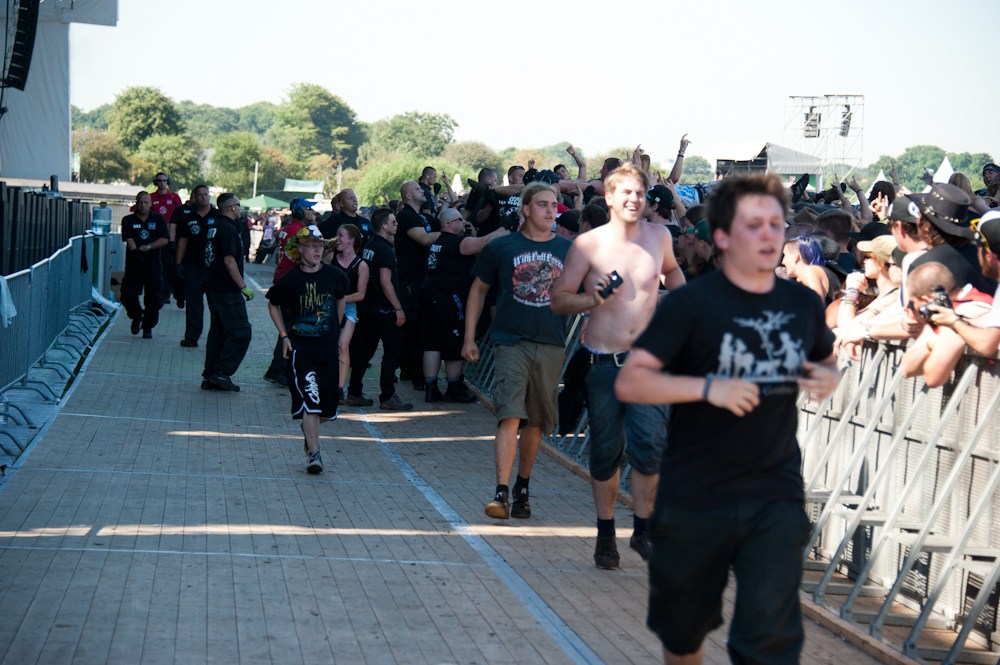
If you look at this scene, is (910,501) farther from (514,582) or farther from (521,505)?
(521,505)

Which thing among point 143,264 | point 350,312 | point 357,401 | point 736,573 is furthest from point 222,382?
point 736,573

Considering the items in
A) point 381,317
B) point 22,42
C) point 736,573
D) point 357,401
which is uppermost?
point 22,42

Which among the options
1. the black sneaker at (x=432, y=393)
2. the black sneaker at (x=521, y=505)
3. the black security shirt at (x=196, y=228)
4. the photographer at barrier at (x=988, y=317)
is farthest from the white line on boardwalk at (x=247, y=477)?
the black security shirt at (x=196, y=228)

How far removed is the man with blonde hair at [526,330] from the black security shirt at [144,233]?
10267 mm

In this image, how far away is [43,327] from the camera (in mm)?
11859

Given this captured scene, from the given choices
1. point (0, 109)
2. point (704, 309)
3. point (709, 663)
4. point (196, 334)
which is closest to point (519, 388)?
point (709, 663)

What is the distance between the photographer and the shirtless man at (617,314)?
5.45 metres

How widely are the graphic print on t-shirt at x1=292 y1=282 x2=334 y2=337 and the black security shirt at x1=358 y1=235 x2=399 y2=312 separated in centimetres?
247

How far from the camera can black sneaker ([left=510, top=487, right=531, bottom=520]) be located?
263 inches

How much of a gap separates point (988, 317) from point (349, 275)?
22.5ft

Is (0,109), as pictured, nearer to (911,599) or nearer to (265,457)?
(265,457)

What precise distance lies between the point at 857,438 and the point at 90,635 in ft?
13.5

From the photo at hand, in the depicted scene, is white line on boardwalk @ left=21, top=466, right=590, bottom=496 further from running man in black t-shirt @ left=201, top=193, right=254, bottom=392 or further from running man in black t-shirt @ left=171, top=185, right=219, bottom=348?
running man in black t-shirt @ left=171, top=185, right=219, bottom=348

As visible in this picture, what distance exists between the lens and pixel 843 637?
189 inches
